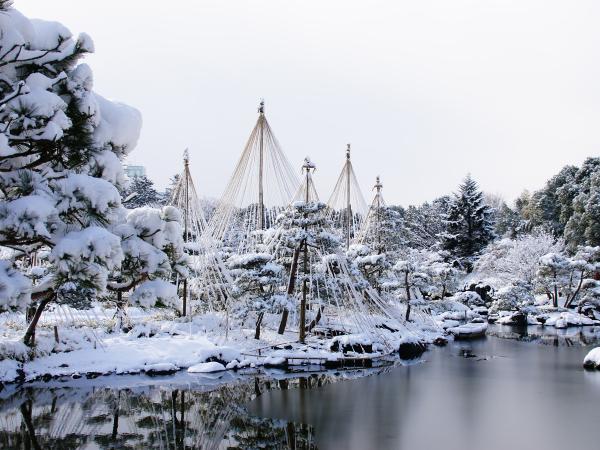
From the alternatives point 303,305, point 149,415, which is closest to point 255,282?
point 303,305

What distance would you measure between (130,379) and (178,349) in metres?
2.59

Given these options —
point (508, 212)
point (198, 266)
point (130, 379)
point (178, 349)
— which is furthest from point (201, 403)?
point (508, 212)

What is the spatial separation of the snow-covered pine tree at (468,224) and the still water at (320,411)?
2603 cm

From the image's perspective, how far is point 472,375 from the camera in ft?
53.7

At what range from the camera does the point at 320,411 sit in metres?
11.6

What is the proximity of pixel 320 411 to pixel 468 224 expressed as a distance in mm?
34394

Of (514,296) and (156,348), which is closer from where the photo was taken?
(156,348)

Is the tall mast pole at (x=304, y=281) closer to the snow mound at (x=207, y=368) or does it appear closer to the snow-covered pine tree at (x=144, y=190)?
the snow mound at (x=207, y=368)

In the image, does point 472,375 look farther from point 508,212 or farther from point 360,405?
point 508,212

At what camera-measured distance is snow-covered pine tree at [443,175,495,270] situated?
140 feet

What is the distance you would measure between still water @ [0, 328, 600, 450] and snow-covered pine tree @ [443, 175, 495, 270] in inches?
1025

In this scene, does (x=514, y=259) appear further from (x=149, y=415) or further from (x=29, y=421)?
(x=29, y=421)

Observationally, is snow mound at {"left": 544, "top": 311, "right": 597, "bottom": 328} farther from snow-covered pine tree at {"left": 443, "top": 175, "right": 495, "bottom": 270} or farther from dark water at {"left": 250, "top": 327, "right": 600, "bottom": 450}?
snow-covered pine tree at {"left": 443, "top": 175, "right": 495, "bottom": 270}

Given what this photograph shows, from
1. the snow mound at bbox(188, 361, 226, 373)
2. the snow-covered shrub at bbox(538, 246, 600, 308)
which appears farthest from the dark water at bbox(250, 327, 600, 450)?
the snow-covered shrub at bbox(538, 246, 600, 308)
